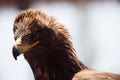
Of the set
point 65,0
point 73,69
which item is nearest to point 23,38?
point 73,69

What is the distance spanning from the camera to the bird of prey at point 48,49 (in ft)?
8.86

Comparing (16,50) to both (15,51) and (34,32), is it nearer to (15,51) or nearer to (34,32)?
(15,51)

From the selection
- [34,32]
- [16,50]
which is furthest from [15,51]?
[34,32]

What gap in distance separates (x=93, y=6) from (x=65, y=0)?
0.62 ft

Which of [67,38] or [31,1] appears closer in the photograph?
[67,38]

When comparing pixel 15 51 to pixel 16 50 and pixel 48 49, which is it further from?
pixel 48 49

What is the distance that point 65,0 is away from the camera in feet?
13.3

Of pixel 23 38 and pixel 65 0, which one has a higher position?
pixel 65 0

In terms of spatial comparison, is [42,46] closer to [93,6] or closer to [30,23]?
[30,23]

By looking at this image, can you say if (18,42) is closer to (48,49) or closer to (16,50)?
(16,50)

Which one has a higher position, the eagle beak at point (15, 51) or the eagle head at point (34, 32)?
the eagle head at point (34, 32)

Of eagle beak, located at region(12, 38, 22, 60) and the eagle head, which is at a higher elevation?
the eagle head

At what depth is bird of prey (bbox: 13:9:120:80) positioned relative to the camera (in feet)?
8.86

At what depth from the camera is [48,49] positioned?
2746mm
